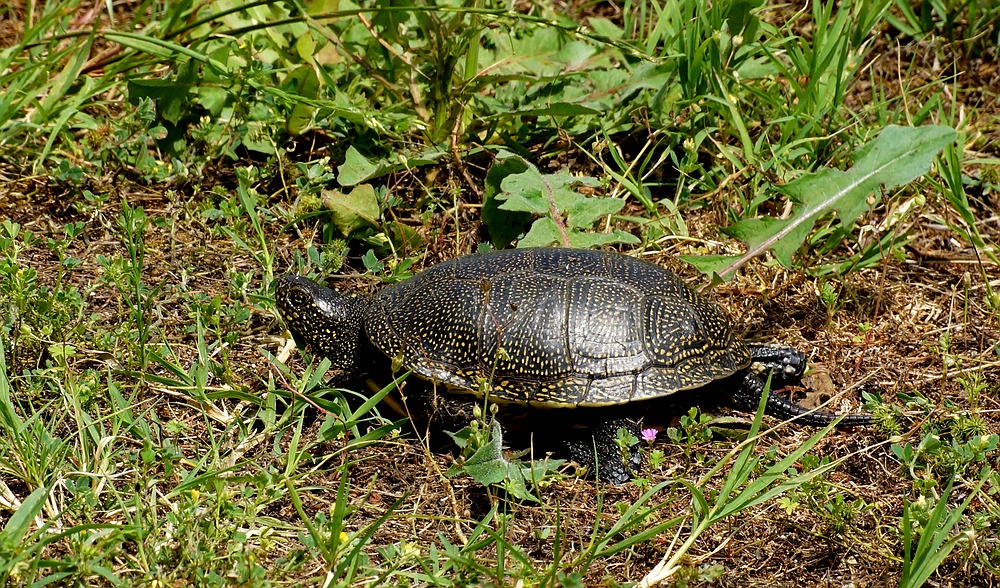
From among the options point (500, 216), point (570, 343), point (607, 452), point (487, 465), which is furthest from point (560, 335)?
point (500, 216)

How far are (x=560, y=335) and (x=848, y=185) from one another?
151cm

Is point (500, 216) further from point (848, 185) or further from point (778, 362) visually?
point (848, 185)

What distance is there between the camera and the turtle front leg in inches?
146

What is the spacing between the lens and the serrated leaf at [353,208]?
431cm

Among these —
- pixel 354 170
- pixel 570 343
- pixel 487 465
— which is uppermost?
pixel 354 170

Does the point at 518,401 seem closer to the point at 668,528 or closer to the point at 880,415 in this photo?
the point at 668,528

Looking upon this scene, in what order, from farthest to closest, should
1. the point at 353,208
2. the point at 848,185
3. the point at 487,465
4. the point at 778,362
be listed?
the point at 353,208 < the point at 848,185 < the point at 778,362 < the point at 487,465

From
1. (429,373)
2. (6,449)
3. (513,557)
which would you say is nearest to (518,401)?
(429,373)

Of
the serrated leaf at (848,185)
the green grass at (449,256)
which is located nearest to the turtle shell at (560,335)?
the green grass at (449,256)

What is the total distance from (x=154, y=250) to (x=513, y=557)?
93.5 inches

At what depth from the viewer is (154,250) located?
4289mm

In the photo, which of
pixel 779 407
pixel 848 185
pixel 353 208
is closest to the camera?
pixel 779 407

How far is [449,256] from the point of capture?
442cm

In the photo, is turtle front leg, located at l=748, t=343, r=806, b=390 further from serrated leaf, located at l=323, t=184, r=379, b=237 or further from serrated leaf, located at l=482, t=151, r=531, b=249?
serrated leaf, located at l=323, t=184, r=379, b=237
